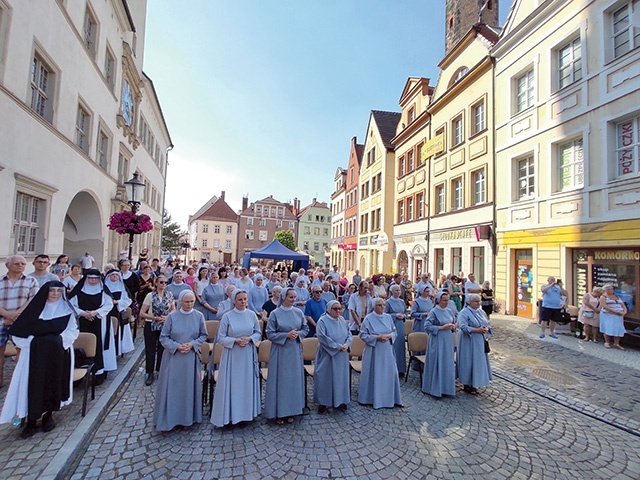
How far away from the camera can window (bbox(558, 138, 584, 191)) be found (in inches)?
441

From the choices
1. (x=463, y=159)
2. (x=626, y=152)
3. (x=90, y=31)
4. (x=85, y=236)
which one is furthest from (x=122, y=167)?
(x=626, y=152)

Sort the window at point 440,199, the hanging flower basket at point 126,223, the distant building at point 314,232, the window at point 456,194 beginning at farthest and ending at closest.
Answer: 1. the distant building at point 314,232
2. the window at point 440,199
3. the window at point 456,194
4. the hanging flower basket at point 126,223

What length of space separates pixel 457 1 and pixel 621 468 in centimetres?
2598

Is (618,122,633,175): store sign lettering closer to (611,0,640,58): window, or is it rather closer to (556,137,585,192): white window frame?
(556,137,585,192): white window frame

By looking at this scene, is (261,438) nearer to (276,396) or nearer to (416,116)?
(276,396)

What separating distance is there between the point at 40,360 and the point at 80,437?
102 cm

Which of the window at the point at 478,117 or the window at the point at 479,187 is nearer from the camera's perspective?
the window at the point at 479,187

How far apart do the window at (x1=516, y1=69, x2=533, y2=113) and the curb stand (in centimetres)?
1632

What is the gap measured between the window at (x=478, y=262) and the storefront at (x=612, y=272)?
15.3 ft

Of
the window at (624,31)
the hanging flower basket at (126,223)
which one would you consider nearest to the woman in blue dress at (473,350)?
the hanging flower basket at (126,223)

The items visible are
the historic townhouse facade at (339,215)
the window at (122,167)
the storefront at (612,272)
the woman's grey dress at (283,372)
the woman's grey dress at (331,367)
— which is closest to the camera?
the woman's grey dress at (283,372)

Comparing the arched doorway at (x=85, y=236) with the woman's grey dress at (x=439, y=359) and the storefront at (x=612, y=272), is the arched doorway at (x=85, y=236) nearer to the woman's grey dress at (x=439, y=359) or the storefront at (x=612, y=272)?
the woman's grey dress at (x=439, y=359)

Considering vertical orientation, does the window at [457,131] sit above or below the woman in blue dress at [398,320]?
above

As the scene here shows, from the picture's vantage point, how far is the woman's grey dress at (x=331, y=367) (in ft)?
16.2
